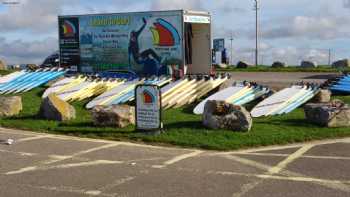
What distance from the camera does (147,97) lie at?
12.4m

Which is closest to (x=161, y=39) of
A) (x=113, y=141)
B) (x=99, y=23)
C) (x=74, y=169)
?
(x=99, y=23)

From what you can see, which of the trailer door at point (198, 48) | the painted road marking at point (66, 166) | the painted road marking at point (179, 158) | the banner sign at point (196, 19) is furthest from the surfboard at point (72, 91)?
the painted road marking at point (66, 166)

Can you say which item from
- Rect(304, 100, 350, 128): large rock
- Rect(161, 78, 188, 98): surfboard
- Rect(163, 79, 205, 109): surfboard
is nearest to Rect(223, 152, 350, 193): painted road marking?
Rect(304, 100, 350, 128): large rock

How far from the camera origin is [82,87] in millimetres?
19578

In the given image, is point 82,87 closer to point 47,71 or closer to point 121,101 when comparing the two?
point 121,101

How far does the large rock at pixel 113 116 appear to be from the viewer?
12992 millimetres

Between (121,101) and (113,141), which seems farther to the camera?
(121,101)

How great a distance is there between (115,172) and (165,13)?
42.3ft

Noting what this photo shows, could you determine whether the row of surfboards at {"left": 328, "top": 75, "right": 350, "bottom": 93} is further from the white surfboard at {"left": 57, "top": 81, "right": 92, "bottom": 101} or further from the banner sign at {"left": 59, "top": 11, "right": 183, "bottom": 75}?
the white surfboard at {"left": 57, "top": 81, "right": 92, "bottom": 101}

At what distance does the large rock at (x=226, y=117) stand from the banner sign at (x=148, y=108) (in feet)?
3.44

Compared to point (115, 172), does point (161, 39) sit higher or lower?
higher

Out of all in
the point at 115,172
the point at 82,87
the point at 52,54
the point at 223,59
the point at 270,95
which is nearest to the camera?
the point at 115,172

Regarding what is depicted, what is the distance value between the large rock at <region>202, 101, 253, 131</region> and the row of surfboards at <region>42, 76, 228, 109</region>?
440cm

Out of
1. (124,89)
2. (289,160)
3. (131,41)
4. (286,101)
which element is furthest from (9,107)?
(289,160)
